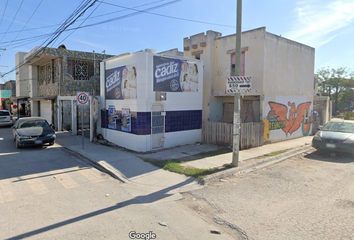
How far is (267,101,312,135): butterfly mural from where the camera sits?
1384 cm

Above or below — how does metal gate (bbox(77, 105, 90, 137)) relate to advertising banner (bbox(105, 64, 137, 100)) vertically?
below

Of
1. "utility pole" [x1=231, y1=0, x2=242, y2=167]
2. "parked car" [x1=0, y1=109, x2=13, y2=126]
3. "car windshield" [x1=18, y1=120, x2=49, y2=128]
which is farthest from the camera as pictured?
"parked car" [x1=0, y1=109, x2=13, y2=126]

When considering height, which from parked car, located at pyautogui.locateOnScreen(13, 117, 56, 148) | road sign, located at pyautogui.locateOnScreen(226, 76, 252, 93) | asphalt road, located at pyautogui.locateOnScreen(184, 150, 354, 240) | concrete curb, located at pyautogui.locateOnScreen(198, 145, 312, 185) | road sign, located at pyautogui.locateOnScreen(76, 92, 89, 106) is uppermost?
road sign, located at pyautogui.locateOnScreen(226, 76, 252, 93)

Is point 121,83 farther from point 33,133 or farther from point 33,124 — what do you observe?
point 33,124

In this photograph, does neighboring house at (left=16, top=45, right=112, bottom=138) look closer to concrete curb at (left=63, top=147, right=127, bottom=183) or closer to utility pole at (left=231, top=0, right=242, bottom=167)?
concrete curb at (left=63, top=147, right=127, bottom=183)

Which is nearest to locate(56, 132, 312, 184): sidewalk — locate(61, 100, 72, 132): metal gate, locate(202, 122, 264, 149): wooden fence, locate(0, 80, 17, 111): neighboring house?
locate(202, 122, 264, 149): wooden fence

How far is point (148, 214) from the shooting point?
→ 507 cm

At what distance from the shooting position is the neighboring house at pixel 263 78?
13.1 meters

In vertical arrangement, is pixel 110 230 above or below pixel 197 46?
below

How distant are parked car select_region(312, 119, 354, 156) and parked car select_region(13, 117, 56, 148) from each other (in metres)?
12.8

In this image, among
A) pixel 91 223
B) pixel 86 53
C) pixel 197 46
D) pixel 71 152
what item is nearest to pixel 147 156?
pixel 71 152

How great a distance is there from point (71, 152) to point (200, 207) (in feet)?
26.1

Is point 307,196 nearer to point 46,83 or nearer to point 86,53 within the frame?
point 86,53

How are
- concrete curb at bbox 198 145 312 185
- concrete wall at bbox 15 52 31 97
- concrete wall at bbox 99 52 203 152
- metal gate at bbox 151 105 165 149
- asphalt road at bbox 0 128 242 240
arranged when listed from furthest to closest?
concrete wall at bbox 15 52 31 97, metal gate at bbox 151 105 165 149, concrete wall at bbox 99 52 203 152, concrete curb at bbox 198 145 312 185, asphalt road at bbox 0 128 242 240
